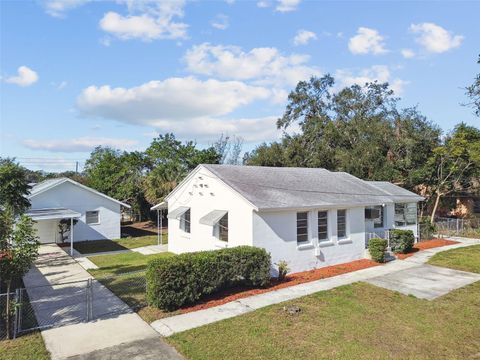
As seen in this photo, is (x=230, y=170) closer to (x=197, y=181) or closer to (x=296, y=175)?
(x=197, y=181)

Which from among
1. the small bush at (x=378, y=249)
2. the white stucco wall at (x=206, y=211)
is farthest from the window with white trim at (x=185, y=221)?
the small bush at (x=378, y=249)

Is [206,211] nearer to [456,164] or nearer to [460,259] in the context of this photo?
[460,259]

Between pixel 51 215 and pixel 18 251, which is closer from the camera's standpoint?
pixel 18 251

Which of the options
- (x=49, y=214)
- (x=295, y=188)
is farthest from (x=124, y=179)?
(x=295, y=188)

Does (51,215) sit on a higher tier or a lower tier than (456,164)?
lower

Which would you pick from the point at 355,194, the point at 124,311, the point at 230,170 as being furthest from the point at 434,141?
the point at 124,311

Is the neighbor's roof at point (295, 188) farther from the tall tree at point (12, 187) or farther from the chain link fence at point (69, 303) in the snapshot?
the tall tree at point (12, 187)
